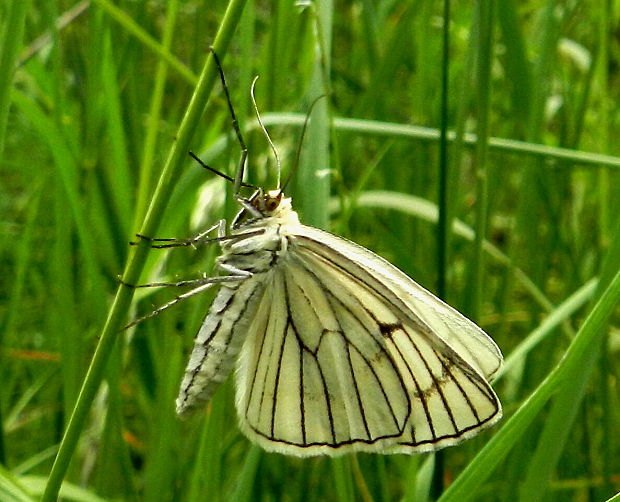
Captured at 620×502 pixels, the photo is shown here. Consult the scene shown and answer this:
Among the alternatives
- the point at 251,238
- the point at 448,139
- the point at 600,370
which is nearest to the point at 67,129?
the point at 251,238

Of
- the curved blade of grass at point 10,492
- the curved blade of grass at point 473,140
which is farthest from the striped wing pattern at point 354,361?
the curved blade of grass at point 10,492

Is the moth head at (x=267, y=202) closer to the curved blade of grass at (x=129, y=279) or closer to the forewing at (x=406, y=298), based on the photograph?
the forewing at (x=406, y=298)

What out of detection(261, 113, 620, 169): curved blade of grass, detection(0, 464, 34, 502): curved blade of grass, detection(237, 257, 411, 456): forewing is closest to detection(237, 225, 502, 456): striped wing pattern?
detection(237, 257, 411, 456): forewing

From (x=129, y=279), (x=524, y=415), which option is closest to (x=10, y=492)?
(x=129, y=279)

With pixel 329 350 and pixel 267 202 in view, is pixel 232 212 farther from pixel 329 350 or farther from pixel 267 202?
pixel 329 350

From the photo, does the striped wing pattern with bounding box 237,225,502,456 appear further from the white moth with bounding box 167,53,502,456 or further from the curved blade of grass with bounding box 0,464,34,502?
the curved blade of grass with bounding box 0,464,34,502
